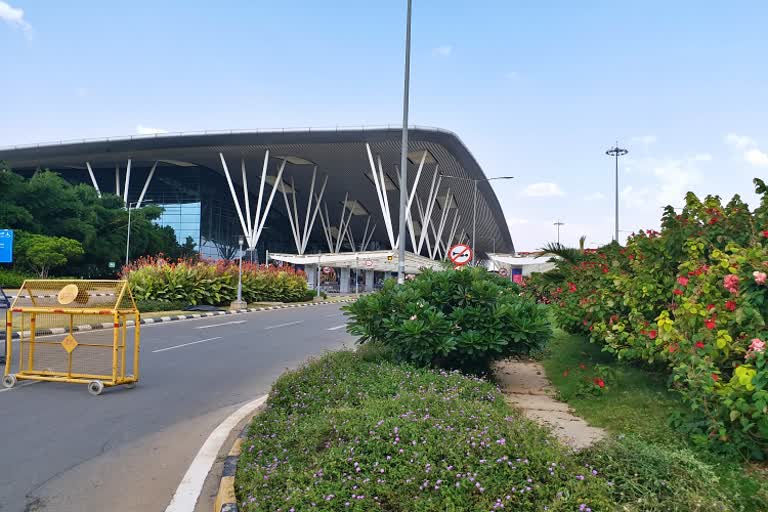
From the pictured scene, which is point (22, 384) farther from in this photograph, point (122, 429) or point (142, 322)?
point (142, 322)

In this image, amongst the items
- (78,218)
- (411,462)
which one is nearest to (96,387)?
(411,462)

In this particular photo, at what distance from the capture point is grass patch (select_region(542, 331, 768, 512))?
334 cm

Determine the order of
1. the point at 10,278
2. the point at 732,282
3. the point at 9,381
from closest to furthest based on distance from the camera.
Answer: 1. the point at 732,282
2. the point at 9,381
3. the point at 10,278

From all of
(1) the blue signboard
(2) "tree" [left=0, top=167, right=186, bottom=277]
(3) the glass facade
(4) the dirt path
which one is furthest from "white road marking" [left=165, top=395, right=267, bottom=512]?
(3) the glass facade

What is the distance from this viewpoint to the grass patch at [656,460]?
3.34 m

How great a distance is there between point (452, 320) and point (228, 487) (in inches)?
142

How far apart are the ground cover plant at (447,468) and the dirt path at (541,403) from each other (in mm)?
624

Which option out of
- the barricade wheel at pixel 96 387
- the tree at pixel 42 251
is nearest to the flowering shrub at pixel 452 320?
the barricade wheel at pixel 96 387

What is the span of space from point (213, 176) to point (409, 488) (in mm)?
63308

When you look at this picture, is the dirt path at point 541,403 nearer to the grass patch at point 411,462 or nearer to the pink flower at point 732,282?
the grass patch at point 411,462

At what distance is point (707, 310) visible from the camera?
4.62 m

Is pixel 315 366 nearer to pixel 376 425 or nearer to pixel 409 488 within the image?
pixel 376 425

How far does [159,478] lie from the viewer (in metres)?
4.82

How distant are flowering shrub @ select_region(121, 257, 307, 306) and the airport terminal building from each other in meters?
17.3
